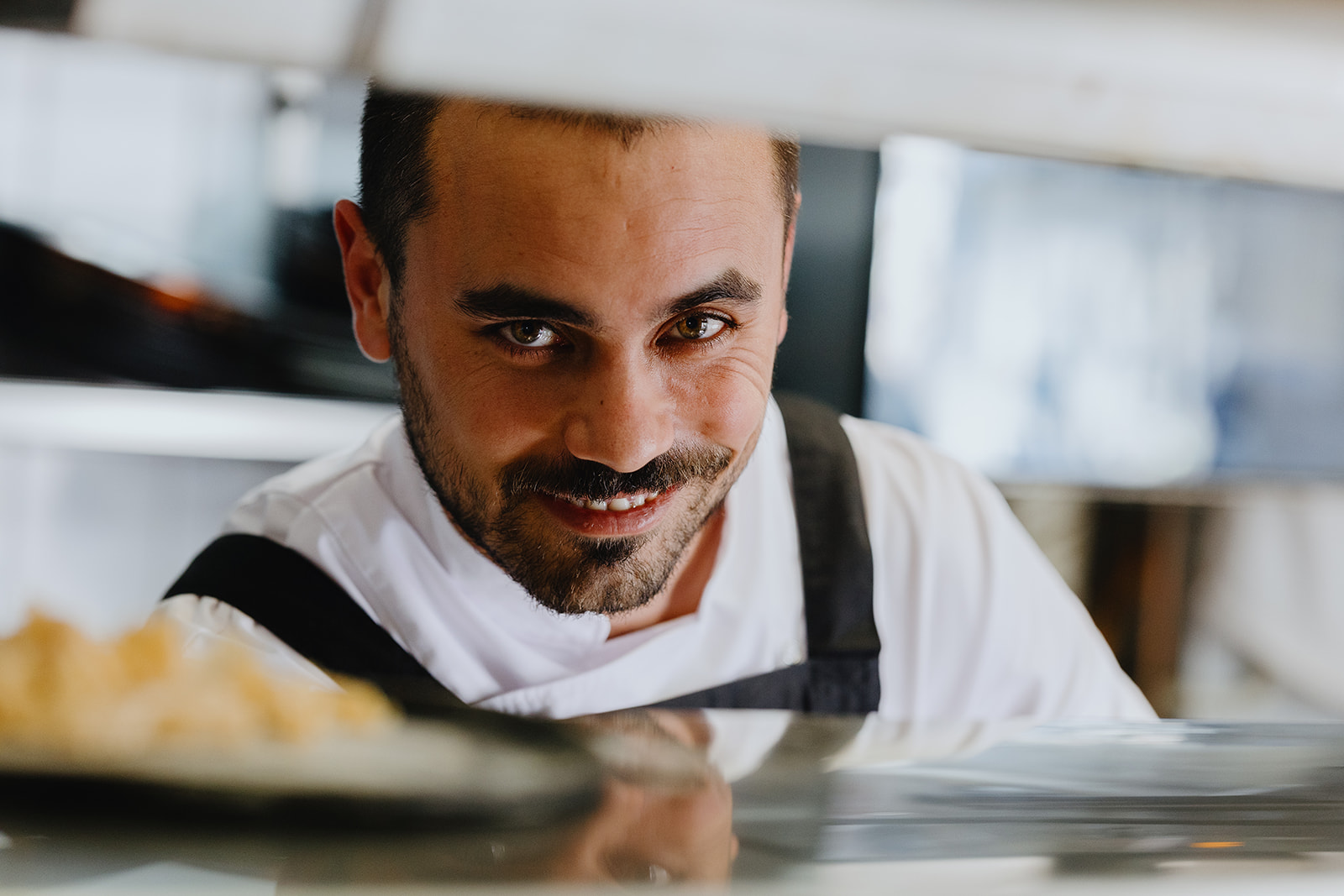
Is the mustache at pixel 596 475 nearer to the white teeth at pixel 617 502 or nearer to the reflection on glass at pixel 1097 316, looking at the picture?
the white teeth at pixel 617 502

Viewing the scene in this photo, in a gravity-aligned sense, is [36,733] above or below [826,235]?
below

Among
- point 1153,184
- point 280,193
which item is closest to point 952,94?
point 1153,184

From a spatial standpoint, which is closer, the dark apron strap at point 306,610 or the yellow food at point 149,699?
the yellow food at point 149,699

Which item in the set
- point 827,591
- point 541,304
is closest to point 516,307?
point 541,304

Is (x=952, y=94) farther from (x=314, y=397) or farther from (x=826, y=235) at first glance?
(x=314, y=397)

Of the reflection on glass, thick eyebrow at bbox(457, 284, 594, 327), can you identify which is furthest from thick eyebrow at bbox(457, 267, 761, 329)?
the reflection on glass

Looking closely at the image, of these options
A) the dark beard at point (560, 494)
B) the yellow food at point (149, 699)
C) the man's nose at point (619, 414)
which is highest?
the man's nose at point (619, 414)

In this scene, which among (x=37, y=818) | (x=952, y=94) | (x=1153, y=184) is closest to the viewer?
(x=37, y=818)

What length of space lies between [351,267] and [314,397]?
0.07 m

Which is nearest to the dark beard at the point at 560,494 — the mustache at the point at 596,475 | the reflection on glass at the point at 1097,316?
the mustache at the point at 596,475

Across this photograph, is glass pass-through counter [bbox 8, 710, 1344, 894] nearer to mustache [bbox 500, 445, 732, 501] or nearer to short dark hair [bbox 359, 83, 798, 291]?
mustache [bbox 500, 445, 732, 501]

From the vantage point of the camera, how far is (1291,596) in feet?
2.15

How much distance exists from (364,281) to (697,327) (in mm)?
159

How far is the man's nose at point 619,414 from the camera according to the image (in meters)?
0.46
